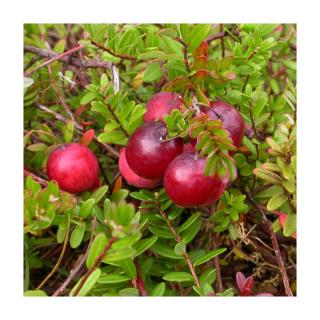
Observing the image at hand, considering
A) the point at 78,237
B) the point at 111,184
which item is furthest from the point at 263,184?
the point at 78,237

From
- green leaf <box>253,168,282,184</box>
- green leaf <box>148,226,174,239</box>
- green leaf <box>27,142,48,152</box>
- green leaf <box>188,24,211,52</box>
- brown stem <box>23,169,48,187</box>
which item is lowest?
green leaf <box>148,226,174,239</box>

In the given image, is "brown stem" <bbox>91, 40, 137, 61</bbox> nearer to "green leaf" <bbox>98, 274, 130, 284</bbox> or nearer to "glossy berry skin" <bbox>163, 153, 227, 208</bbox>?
"glossy berry skin" <bbox>163, 153, 227, 208</bbox>

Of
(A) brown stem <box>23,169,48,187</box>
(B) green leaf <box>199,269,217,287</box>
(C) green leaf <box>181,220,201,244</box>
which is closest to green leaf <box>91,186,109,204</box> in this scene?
(A) brown stem <box>23,169,48,187</box>

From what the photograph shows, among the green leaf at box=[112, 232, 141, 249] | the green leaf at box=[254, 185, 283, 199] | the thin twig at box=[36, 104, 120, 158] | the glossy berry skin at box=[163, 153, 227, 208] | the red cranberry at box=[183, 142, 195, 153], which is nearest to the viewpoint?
the green leaf at box=[112, 232, 141, 249]

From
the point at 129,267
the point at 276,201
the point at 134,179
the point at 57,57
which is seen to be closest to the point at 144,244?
the point at 129,267

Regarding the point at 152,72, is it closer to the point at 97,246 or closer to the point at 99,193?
the point at 99,193

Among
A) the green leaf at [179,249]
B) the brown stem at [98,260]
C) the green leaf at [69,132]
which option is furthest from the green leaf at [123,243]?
the green leaf at [69,132]
